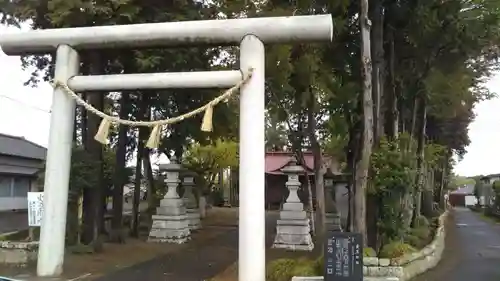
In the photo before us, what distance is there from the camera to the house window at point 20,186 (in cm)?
3226

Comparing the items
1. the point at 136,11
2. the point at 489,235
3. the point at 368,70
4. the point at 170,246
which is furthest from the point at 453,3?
the point at 489,235

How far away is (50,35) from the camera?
10.9 meters

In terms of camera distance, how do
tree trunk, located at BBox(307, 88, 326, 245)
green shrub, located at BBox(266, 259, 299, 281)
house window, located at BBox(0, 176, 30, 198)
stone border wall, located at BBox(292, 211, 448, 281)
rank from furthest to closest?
house window, located at BBox(0, 176, 30, 198) < tree trunk, located at BBox(307, 88, 326, 245) < green shrub, located at BBox(266, 259, 299, 281) < stone border wall, located at BBox(292, 211, 448, 281)

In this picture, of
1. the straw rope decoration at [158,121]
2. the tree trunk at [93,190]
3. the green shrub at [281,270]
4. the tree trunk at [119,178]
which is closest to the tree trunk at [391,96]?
the green shrub at [281,270]

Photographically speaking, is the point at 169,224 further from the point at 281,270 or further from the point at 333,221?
the point at 281,270

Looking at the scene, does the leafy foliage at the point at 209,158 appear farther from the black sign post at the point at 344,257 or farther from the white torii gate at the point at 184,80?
the black sign post at the point at 344,257

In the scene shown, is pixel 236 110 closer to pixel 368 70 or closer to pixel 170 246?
pixel 170 246

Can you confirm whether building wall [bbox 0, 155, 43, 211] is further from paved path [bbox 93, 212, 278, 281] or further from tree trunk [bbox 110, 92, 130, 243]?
paved path [bbox 93, 212, 278, 281]

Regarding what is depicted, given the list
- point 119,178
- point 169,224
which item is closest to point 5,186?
point 119,178

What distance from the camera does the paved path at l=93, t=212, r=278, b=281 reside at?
474 inches

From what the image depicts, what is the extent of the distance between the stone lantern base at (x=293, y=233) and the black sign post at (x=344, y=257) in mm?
8479

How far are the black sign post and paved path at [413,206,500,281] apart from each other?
3429 millimetres

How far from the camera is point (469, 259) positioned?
15.3 m

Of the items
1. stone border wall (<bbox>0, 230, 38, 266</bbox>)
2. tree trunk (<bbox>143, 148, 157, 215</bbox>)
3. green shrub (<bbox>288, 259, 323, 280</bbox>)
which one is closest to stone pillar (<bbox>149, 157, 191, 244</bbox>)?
tree trunk (<bbox>143, 148, 157, 215</bbox>)
